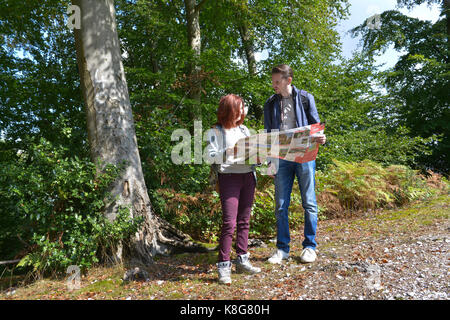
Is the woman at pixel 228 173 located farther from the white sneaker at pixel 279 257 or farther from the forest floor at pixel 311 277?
the white sneaker at pixel 279 257

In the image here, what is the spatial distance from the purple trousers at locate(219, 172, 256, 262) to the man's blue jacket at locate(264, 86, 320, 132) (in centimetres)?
75

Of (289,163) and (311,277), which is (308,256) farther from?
(289,163)

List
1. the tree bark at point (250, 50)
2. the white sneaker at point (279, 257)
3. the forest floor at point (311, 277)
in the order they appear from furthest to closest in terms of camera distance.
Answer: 1. the tree bark at point (250, 50)
2. the white sneaker at point (279, 257)
3. the forest floor at point (311, 277)

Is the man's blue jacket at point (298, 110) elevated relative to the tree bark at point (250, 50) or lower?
lower

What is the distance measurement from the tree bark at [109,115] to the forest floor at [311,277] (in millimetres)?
436

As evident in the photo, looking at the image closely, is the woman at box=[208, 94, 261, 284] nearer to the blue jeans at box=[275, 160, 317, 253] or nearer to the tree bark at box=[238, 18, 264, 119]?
the blue jeans at box=[275, 160, 317, 253]

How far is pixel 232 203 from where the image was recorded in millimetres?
3039

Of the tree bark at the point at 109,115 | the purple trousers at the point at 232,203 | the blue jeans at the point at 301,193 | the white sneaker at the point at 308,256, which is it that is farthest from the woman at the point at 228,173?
the tree bark at the point at 109,115

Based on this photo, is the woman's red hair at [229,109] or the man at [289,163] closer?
the woman's red hair at [229,109]

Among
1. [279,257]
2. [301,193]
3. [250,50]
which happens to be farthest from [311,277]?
[250,50]

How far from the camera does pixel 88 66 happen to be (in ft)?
13.0

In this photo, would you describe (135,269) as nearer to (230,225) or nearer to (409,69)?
(230,225)

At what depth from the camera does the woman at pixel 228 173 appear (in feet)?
9.89

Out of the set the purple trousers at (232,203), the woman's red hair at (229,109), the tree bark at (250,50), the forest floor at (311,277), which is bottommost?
the forest floor at (311,277)
